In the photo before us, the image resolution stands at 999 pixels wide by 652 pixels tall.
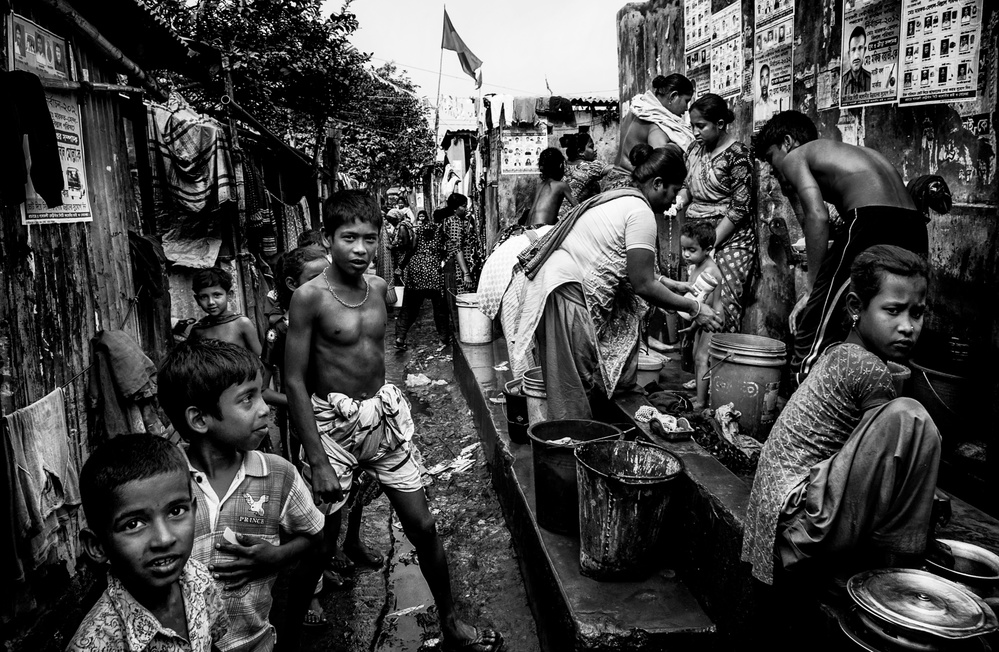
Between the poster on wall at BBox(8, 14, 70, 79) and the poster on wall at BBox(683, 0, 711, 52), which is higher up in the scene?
the poster on wall at BBox(683, 0, 711, 52)

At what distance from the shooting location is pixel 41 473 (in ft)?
10.5

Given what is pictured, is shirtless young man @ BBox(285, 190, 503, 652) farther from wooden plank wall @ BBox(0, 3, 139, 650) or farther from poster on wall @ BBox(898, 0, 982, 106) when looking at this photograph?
poster on wall @ BBox(898, 0, 982, 106)

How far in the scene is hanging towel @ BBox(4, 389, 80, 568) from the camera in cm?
308

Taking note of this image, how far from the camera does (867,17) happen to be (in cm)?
418

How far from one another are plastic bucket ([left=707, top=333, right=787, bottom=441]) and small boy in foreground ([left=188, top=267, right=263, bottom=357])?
3.11 m

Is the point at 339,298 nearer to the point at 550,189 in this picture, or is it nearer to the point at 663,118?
the point at 550,189

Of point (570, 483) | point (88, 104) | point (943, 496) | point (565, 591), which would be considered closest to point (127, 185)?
point (88, 104)

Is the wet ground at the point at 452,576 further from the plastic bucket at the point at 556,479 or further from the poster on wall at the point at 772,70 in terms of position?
the poster on wall at the point at 772,70

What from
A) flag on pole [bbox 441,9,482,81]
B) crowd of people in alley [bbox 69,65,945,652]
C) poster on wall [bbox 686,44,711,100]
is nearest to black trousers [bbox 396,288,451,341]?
crowd of people in alley [bbox 69,65,945,652]

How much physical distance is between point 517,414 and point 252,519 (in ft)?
9.58

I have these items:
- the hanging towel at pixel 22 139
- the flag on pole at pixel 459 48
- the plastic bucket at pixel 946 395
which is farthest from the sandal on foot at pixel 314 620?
the flag on pole at pixel 459 48

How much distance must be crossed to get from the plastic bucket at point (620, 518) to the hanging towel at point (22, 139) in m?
2.96

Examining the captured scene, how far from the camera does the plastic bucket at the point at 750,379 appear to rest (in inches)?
156

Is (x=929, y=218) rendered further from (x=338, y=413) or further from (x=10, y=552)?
(x=10, y=552)
